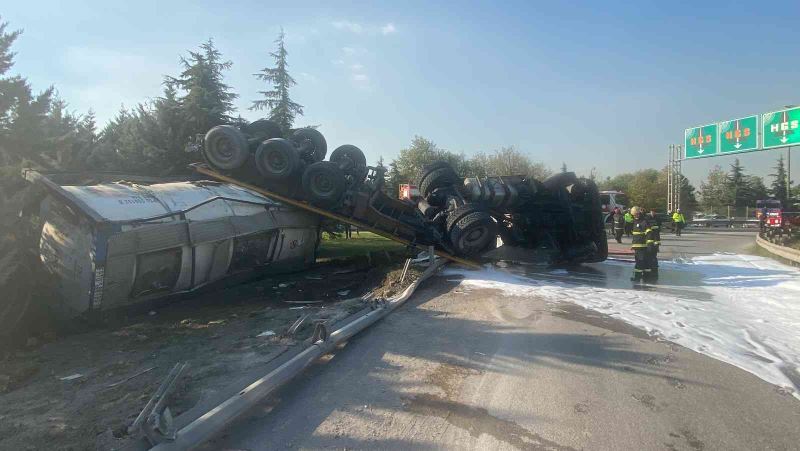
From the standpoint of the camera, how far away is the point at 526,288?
331 inches

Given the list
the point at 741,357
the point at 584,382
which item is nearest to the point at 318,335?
the point at 584,382

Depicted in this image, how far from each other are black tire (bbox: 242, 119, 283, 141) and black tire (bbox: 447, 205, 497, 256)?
4.29 meters

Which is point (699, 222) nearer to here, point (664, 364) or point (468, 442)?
point (664, 364)

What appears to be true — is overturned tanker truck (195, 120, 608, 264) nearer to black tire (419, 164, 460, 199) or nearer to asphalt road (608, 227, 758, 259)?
black tire (419, 164, 460, 199)

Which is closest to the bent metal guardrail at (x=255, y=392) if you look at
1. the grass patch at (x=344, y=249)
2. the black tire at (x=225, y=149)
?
the black tire at (x=225, y=149)

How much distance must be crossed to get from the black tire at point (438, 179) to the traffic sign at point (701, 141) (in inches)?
1038

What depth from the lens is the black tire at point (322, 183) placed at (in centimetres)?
968

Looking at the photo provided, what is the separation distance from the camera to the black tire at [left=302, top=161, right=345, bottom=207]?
968 centimetres

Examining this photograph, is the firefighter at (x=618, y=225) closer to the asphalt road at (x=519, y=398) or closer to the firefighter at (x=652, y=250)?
the firefighter at (x=652, y=250)

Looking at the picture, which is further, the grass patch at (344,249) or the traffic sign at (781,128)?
the traffic sign at (781,128)

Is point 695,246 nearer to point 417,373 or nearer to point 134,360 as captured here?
point 417,373

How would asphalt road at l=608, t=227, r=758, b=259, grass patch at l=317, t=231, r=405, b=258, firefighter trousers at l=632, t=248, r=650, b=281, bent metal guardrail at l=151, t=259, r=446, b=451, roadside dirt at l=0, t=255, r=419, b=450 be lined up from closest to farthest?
bent metal guardrail at l=151, t=259, r=446, b=451 → roadside dirt at l=0, t=255, r=419, b=450 → firefighter trousers at l=632, t=248, r=650, b=281 → grass patch at l=317, t=231, r=405, b=258 → asphalt road at l=608, t=227, r=758, b=259

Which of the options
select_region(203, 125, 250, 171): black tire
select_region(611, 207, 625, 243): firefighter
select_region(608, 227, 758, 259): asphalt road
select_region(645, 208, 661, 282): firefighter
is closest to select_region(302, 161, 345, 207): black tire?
select_region(203, 125, 250, 171): black tire

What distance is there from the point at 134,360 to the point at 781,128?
30.8 metres
